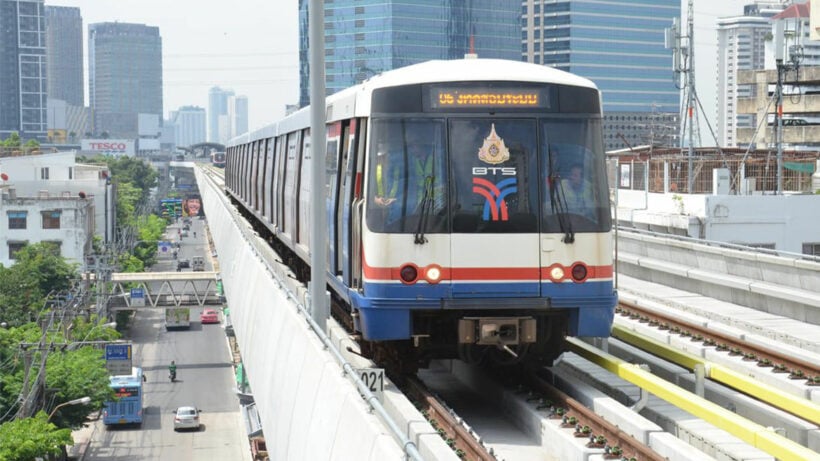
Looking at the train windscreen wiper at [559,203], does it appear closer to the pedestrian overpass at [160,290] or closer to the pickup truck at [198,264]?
the pedestrian overpass at [160,290]

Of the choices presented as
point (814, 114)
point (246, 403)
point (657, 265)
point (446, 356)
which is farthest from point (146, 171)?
point (446, 356)

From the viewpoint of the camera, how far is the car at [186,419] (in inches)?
2119

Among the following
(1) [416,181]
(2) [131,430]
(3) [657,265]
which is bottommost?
(2) [131,430]

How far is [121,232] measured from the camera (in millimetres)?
115062

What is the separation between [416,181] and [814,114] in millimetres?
67424

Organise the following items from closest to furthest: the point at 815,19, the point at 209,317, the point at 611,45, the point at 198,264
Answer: the point at 815,19
the point at 209,317
the point at 198,264
the point at 611,45

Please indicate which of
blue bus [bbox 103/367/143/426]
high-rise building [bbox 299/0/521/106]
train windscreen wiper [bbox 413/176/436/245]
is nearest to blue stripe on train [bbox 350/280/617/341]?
train windscreen wiper [bbox 413/176/436/245]

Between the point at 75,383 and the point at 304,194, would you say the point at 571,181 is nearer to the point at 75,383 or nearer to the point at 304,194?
the point at 304,194

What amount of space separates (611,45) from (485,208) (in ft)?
550

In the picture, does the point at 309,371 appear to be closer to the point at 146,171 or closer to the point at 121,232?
the point at 121,232

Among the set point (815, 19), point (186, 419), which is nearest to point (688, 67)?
point (815, 19)

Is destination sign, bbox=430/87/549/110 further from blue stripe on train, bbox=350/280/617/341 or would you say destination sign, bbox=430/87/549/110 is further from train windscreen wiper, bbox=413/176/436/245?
blue stripe on train, bbox=350/280/617/341

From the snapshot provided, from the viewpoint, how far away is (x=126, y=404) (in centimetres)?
5634

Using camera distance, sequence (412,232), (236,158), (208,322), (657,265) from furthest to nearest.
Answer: (208,322)
(236,158)
(657,265)
(412,232)
